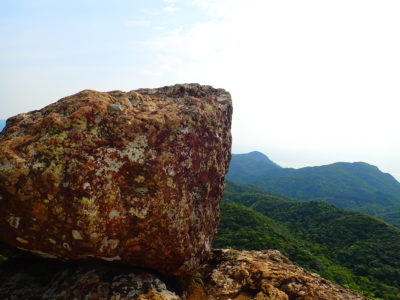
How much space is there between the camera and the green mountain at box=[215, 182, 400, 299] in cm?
3341

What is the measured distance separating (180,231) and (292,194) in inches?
6996

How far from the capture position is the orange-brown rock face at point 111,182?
6.62m

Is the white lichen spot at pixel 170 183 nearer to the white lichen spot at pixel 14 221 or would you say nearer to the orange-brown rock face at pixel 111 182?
the orange-brown rock face at pixel 111 182

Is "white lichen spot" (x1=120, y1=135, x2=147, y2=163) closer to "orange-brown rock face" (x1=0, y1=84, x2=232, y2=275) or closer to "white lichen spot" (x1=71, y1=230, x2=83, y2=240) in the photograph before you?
"orange-brown rock face" (x1=0, y1=84, x2=232, y2=275)

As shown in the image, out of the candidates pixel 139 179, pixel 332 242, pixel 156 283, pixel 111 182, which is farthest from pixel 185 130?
pixel 332 242

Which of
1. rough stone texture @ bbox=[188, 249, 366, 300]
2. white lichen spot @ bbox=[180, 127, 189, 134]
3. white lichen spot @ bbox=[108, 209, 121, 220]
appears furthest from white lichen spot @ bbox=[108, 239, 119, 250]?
white lichen spot @ bbox=[180, 127, 189, 134]

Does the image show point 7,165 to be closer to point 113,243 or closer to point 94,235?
point 94,235

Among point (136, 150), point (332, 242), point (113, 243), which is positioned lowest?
point (332, 242)

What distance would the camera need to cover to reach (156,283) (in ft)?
24.9

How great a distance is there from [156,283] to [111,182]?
2.96 m

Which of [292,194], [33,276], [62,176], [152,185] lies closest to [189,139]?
[152,185]

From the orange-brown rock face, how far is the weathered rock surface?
1.90 feet

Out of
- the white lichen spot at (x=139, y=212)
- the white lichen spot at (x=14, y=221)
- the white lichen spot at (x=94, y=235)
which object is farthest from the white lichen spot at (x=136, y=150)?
the white lichen spot at (x=14, y=221)

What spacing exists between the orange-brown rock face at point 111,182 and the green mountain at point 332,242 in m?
27.8
